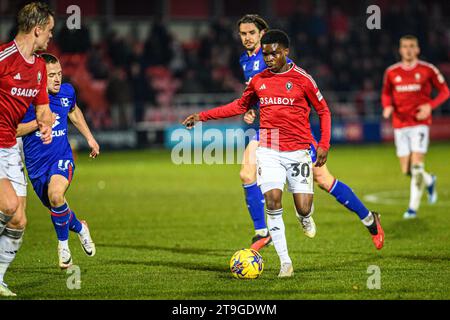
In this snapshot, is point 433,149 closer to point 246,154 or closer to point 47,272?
point 246,154

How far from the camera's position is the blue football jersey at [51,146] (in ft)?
32.0

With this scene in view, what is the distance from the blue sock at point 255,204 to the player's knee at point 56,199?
8.64 ft

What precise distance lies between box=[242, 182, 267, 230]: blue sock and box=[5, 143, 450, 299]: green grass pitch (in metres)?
0.37

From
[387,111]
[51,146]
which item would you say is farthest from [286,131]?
[387,111]

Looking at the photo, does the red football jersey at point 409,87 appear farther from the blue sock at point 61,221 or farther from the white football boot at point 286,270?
the blue sock at point 61,221

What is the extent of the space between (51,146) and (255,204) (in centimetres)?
275

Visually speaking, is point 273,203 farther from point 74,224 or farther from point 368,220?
point 74,224

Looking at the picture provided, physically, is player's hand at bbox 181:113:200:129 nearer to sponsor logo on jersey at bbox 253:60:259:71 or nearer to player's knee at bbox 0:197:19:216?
sponsor logo on jersey at bbox 253:60:259:71

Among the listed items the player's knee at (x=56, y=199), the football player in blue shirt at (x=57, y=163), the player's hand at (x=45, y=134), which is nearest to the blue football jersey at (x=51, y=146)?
the football player in blue shirt at (x=57, y=163)

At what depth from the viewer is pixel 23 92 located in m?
7.86

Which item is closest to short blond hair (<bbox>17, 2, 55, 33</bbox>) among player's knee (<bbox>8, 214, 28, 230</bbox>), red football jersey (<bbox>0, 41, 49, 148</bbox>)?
red football jersey (<bbox>0, 41, 49, 148</bbox>)

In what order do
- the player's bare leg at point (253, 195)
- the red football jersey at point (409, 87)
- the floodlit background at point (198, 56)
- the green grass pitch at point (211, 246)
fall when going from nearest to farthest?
the green grass pitch at point (211, 246), the player's bare leg at point (253, 195), the red football jersey at point (409, 87), the floodlit background at point (198, 56)

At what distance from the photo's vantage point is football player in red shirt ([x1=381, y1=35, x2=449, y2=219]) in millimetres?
14297
